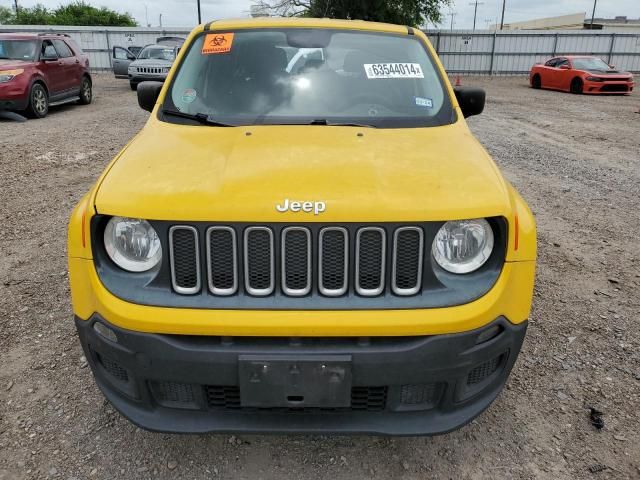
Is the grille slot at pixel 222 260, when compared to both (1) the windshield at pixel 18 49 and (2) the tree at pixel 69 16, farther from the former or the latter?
(2) the tree at pixel 69 16

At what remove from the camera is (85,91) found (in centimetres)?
1454

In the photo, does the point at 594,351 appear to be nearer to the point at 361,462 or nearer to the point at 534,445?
the point at 534,445

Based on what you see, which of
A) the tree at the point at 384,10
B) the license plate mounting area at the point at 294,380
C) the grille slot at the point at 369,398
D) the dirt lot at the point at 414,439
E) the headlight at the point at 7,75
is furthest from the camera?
the tree at the point at 384,10

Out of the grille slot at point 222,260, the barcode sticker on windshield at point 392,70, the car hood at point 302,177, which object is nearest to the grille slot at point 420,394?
the car hood at point 302,177

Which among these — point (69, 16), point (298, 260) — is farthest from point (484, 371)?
point (69, 16)

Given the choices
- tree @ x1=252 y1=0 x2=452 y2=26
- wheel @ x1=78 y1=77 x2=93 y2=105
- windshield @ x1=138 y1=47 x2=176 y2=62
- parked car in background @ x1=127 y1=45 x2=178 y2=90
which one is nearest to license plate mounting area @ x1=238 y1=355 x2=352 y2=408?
wheel @ x1=78 y1=77 x2=93 y2=105

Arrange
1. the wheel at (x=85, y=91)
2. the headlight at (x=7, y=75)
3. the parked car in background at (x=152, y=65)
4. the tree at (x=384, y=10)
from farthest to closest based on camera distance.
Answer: the tree at (x=384, y=10) < the parked car in background at (x=152, y=65) < the wheel at (x=85, y=91) < the headlight at (x=7, y=75)

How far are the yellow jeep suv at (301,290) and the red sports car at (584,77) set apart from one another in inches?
764

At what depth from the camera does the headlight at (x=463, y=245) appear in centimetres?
212

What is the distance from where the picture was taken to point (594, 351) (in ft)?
11.0

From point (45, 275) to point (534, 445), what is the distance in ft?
12.0

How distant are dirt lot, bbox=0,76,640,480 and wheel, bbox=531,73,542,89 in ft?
56.0

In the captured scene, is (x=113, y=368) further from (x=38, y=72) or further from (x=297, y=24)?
(x=38, y=72)

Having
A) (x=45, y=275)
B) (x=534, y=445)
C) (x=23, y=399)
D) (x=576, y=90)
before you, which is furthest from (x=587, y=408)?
(x=576, y=90)
